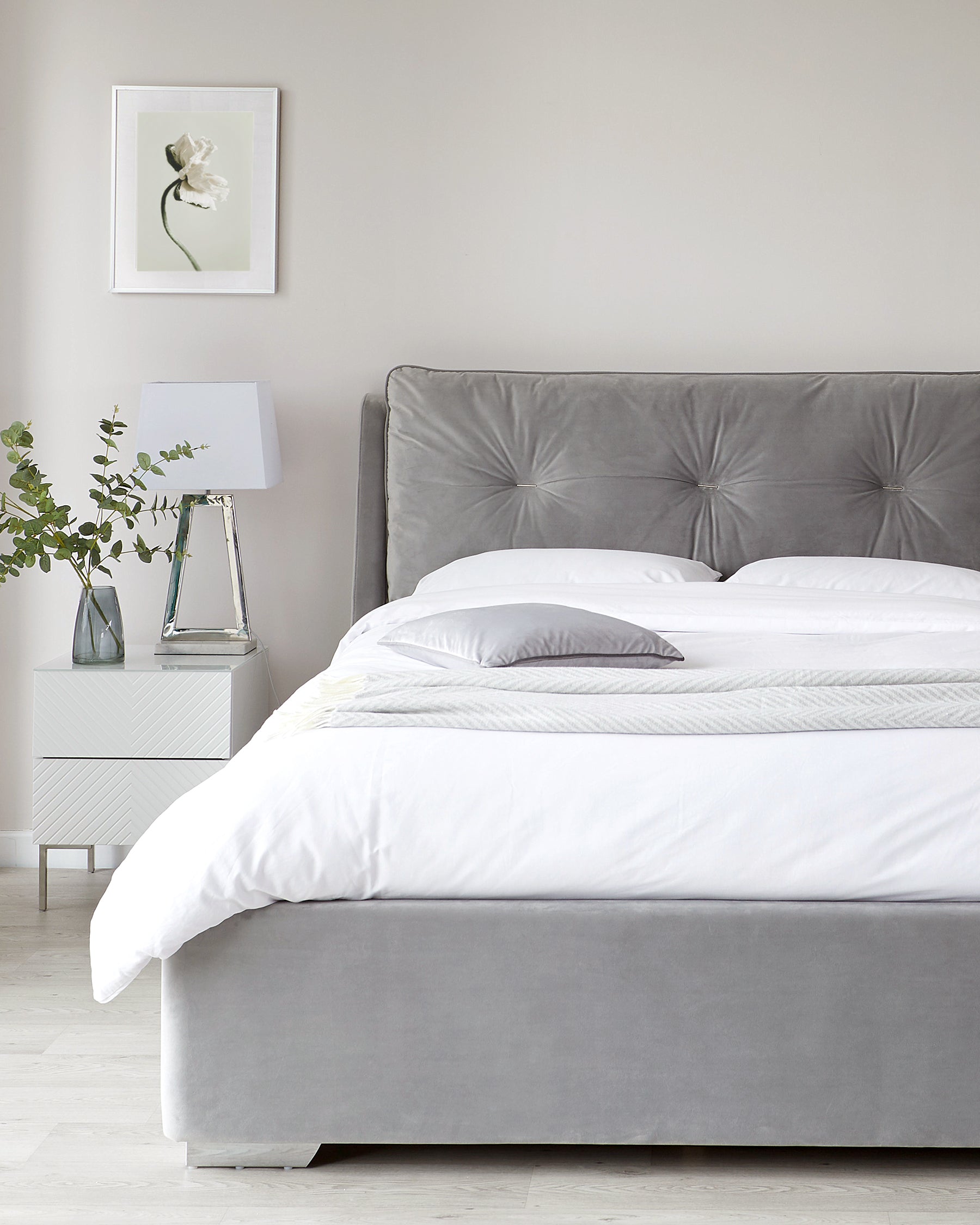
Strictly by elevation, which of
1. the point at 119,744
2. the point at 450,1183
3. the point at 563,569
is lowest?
the point at 450,1183

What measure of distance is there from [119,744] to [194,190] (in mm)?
1391

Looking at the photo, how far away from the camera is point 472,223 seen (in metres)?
3.02

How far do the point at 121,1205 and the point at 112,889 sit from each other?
0.37 meters

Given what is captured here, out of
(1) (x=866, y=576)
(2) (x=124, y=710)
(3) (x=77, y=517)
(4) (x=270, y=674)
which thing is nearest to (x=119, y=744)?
(2) (x=124, y=710)

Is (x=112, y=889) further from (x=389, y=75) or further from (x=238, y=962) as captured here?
A: (x=389, y=75)

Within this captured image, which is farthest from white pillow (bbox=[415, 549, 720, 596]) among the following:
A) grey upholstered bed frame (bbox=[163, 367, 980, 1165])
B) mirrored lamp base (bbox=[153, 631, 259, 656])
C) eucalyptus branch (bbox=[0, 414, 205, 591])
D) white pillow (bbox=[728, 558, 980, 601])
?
grey upholstered bed frame (bbox=[163, 367, 980, 1165])

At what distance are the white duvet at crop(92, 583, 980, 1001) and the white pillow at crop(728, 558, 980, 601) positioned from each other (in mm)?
1060

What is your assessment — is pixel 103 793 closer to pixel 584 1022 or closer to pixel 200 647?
pixel 200 647

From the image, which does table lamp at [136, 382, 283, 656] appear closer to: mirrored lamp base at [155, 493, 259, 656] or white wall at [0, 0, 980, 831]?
mirrored lamp base at [155, 493, 259, 656]

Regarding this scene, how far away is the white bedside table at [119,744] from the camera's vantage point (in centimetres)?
262

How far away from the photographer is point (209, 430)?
2766 millimetres

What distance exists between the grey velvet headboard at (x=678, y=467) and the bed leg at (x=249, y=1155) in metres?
1.57

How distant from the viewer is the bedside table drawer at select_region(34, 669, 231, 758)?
262 cm

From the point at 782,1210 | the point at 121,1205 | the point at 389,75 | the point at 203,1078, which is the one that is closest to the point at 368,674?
the point at 203,1078
